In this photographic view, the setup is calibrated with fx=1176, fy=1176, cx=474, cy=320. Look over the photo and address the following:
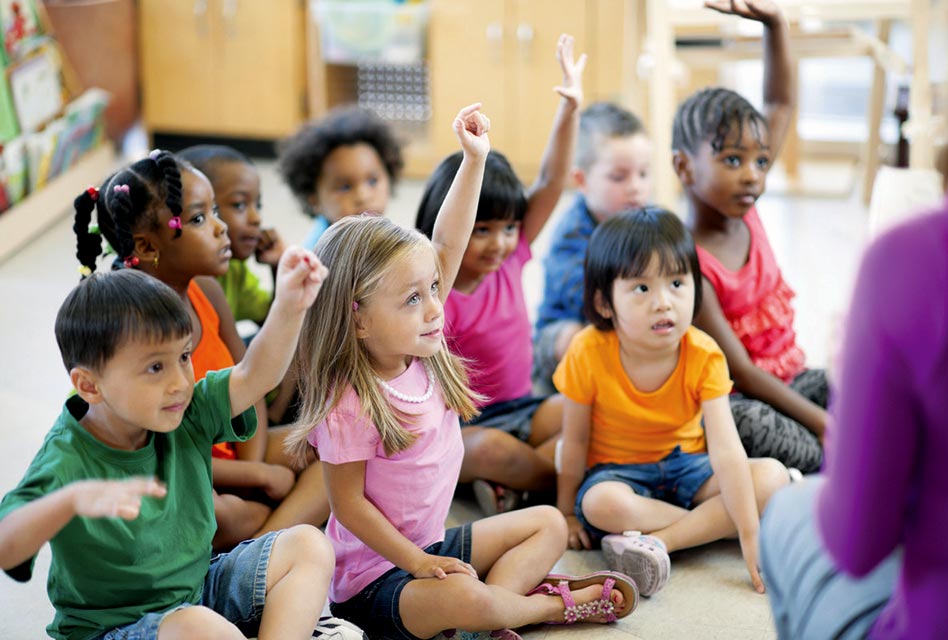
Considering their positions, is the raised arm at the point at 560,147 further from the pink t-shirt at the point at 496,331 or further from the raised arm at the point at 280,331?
the raised arm at the point at 280,331

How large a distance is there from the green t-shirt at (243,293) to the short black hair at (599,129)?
0.73 m

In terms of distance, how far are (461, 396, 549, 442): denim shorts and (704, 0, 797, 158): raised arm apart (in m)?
0.68

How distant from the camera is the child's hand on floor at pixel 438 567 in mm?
1565

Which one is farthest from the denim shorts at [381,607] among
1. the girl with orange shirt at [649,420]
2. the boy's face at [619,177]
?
the boy's face at [619,177]

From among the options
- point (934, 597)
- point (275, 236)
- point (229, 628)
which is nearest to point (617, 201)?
point (275, 236)

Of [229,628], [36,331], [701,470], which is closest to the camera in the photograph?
[229,628]

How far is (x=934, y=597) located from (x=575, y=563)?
0.95 metres

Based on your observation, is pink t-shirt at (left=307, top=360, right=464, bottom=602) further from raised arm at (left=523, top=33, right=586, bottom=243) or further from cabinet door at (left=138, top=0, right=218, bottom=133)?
cabinet door at (left=138, top=0, right=218, bottom=133)

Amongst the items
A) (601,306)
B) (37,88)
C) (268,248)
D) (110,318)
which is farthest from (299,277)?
(37,88)

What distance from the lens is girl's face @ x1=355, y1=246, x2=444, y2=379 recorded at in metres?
1.57

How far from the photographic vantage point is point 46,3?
3.95m

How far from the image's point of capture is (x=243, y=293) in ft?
7.52

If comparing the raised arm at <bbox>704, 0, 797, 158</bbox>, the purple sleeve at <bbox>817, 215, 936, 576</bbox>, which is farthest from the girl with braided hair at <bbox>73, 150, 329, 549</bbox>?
the purple sleeve at <bbox>817, 215, 936, 576</bbox>

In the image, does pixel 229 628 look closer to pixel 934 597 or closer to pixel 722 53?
pixel 934 597
